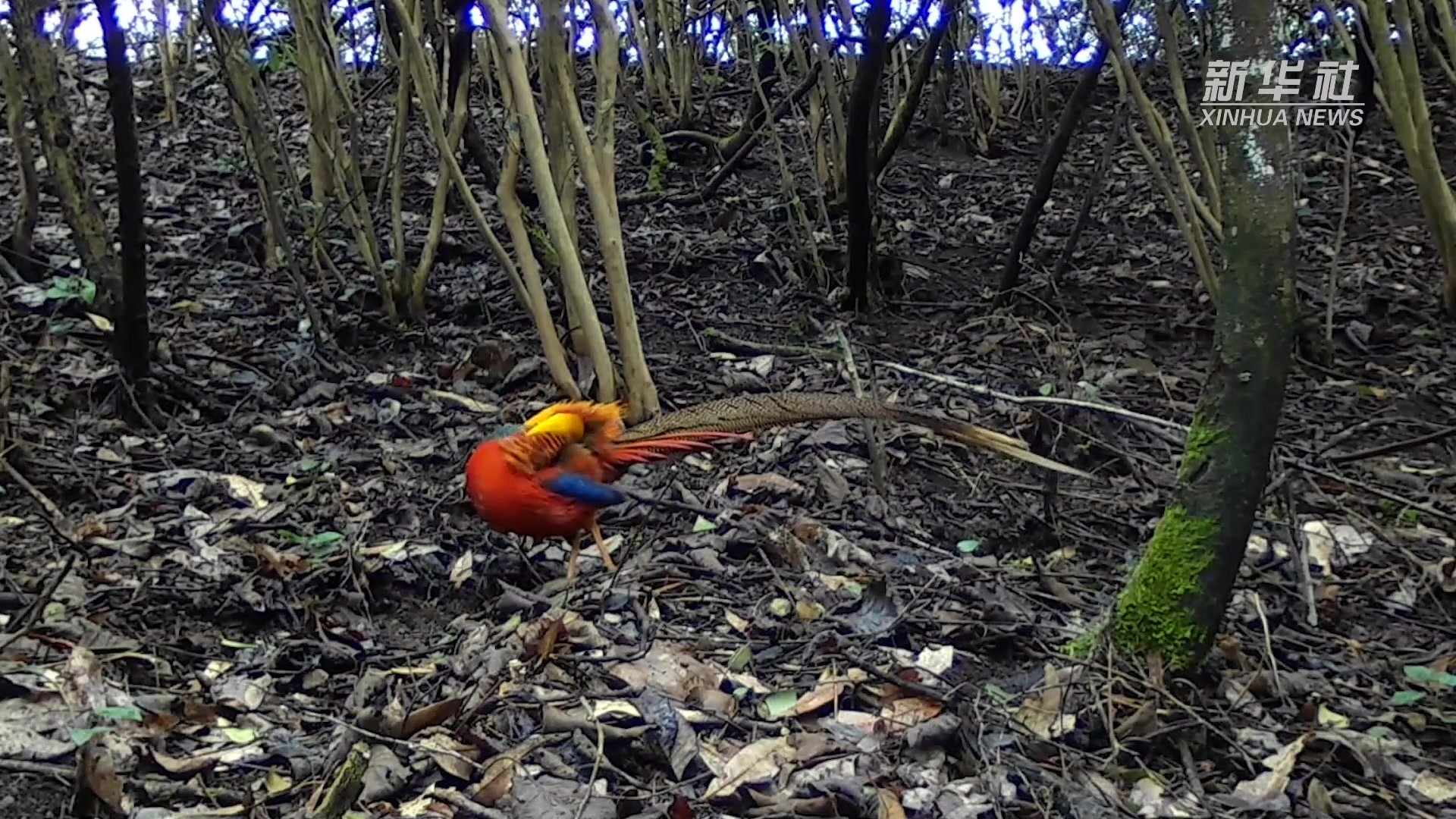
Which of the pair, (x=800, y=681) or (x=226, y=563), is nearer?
(x=800, y=681)

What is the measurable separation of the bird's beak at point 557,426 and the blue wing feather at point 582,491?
12 cm

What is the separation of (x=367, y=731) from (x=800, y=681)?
36.5 inches

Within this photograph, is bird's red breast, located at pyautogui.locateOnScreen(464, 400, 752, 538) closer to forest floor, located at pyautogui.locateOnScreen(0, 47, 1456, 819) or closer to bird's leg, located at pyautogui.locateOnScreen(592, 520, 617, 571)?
bird's leg, located at pyautogui.locateOnScreen(592, 520, 617, 571)

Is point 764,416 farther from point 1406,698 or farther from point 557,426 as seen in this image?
point 1406,698

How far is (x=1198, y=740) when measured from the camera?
A: 7.94 feet

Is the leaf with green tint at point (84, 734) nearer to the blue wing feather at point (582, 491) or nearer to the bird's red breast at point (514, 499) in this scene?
the bird's red breast at point (514, 499)

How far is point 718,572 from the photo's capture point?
3264mm

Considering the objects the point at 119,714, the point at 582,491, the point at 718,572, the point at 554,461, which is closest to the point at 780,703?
the point at 718,572

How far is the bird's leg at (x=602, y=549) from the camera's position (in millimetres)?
3312

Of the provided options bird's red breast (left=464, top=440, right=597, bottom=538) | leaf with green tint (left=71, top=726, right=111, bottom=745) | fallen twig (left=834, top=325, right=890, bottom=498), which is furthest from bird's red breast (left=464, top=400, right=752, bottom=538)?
leaf with green tint (left=71, top=726, right=111, bottom=745)

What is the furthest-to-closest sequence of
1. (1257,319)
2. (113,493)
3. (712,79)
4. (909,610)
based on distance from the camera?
(712,79)
(113,493)
(909,610)
(1257,319)

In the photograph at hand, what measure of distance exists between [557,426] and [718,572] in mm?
589

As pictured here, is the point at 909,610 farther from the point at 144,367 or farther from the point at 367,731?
the point at 144,367

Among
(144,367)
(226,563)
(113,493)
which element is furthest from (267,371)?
(226,563)
